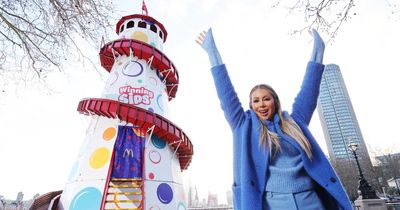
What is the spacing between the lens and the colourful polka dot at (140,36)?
1362cm

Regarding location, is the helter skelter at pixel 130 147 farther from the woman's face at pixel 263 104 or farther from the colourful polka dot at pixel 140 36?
the woman's face at pixel 263 104

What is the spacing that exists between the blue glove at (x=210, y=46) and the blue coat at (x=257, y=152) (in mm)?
124

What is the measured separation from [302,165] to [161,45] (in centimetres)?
1421

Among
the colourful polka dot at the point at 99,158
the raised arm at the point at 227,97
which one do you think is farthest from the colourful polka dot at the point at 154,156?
the raised arm at the point at 227,97

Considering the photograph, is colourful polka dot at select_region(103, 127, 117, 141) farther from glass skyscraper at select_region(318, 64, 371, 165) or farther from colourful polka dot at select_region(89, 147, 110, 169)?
glass skyscraper at select_region(318, 64, 371, 165)

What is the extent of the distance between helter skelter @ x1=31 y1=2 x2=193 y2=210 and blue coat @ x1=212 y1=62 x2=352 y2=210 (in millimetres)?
7240

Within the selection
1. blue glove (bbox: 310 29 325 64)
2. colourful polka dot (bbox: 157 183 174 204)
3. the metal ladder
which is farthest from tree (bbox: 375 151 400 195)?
blue glove (bbox: 310 29 325 64)

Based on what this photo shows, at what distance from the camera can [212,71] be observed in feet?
8.05

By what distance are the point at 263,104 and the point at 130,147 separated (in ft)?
27.3

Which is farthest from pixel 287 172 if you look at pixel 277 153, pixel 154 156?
pixel 154 156

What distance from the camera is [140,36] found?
45.0 feet

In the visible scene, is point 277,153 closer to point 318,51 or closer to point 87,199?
point 318,51

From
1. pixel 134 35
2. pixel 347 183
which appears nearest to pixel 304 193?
pixel 134 35

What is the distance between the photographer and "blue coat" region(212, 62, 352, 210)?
1.84 m
